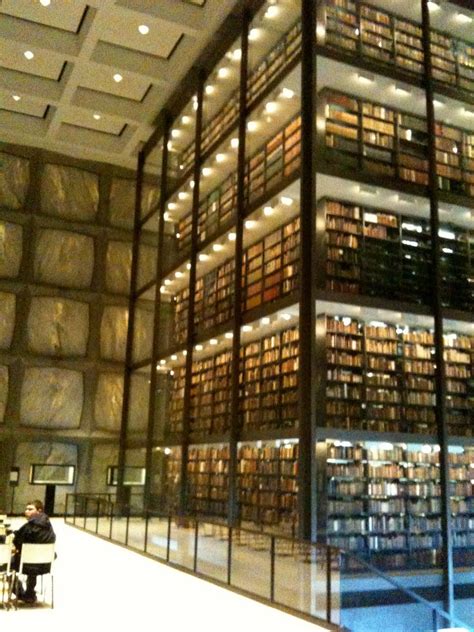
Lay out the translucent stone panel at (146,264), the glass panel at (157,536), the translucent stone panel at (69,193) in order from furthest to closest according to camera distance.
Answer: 1. the translucent stone panel at (69,193)
2. the translucent stone panel at (146,264)
3. the glass panel at (157,536)

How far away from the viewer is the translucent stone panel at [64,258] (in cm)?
1662

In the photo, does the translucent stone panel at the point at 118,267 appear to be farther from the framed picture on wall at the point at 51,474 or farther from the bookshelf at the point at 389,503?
the bookshelf at the point at 389,503

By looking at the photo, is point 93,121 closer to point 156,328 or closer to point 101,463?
point 156,328

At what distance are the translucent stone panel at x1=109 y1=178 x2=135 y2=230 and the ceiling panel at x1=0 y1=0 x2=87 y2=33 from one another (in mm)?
5130

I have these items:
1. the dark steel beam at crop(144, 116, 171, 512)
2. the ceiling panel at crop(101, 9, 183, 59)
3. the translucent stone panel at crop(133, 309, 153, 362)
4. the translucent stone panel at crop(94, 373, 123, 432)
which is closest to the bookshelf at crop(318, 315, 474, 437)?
the dark steel beam at crop(144, 116, 171, 512)

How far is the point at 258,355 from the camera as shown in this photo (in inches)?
420

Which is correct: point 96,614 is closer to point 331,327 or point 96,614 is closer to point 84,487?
point 331,327

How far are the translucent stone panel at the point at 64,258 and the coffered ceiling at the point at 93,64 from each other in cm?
236

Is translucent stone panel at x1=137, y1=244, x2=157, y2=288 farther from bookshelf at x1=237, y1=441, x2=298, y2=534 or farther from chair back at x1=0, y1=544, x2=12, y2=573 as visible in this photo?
chair back at x1=0, y1=544, x2=12, y2=573

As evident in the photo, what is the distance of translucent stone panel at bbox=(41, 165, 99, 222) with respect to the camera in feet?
55.6

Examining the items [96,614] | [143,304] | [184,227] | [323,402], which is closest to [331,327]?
[323,402]

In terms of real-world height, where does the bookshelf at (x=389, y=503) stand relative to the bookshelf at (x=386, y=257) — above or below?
below

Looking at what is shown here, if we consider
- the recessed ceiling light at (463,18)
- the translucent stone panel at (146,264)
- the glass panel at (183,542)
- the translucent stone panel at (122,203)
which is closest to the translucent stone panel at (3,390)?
the translucent stone panel at (146,264)

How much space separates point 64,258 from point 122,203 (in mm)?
2259
